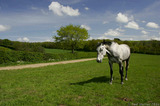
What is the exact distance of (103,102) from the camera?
4.18 meters

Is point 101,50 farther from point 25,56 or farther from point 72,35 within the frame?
point 72,35

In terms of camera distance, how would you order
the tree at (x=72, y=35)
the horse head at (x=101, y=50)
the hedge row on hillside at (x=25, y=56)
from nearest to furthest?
the horse head at (x=101, y=50)
the hedge row on hillside at (x=25, y=56)
the tree at (x=72, y=35)

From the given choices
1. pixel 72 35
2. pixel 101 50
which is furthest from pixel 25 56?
pixel 72 35

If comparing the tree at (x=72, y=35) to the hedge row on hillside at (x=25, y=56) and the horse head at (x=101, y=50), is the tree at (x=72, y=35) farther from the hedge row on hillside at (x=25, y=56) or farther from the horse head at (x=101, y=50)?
the horse head at (x=101, y=50)

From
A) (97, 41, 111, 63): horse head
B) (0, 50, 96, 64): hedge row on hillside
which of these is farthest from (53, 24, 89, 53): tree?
(97, 41, 111, 63): horse head

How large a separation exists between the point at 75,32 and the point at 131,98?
4299 centimetres

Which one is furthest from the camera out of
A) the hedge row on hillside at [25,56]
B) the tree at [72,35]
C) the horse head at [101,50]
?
the tree at [72,35]

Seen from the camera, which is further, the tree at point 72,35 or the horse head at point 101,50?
the tree at point 72,35

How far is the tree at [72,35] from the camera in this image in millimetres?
45156

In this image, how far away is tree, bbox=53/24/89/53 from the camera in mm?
45156

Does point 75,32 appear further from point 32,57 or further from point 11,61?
point 11,61

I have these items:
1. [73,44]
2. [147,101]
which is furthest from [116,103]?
[73,44]

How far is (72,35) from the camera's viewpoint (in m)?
45.3

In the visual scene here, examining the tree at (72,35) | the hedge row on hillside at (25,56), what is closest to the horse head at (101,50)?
the hedge row on hillside at (25,56)
